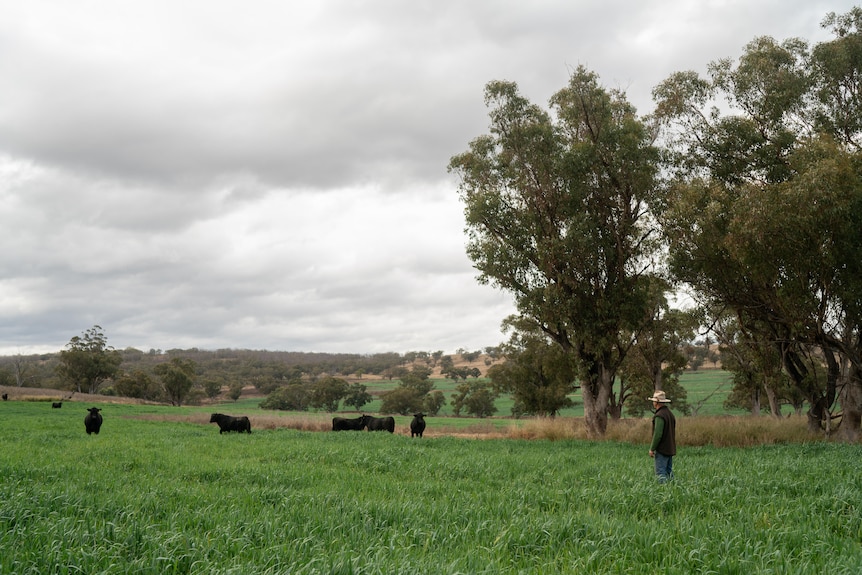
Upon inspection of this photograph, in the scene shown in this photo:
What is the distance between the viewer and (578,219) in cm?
2638

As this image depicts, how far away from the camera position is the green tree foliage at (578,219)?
26688 mm

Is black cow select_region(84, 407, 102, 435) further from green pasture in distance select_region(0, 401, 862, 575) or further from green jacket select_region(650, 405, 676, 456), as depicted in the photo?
green jacket select_region(650, 405, 676, 456)

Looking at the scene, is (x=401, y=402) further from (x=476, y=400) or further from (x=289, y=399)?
(x=289, y=399)

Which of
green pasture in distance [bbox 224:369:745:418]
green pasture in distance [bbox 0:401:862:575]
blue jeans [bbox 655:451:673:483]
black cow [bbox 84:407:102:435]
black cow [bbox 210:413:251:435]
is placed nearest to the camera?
green pasture in distance [bbox 0:401:862:575]

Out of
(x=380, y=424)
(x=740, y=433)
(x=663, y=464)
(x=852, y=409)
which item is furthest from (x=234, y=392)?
(x=663, y=464)

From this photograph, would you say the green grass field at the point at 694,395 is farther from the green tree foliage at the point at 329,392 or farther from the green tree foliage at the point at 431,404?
the green tree foliage at the point at 329,392

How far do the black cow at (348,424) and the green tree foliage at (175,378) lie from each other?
78.7 metres

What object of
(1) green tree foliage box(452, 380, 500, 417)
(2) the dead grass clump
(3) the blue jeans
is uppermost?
(3) the blue jeans

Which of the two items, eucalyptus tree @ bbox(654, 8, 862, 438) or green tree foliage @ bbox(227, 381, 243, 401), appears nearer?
eucalyptus tree @ bbox(654, 8, 862, 438)

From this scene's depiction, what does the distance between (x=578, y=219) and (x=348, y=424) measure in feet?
59.4

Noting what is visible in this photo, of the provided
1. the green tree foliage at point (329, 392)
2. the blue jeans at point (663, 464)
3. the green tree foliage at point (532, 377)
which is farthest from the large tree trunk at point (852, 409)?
the green tree foliage at point (329, 392)

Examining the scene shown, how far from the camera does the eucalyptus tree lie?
1941 cm

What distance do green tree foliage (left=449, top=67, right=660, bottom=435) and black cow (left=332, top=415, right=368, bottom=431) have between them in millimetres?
11954

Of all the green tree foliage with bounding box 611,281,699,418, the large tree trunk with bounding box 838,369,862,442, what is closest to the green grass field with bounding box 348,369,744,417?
the green tree foliage with bounding box 611,281,699,418
